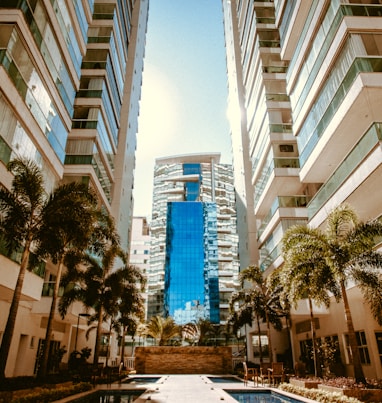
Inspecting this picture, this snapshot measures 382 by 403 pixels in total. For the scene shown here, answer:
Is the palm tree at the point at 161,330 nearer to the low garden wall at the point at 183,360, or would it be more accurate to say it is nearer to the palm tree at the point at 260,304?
the low garden wall at the point at 183,360

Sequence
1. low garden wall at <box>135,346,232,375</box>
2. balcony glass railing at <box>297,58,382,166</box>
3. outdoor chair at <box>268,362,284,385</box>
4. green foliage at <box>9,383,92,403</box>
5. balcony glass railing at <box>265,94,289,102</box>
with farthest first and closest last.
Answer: low garden wall at <box>135,346,232,375</box> < balcony glass railing at <box>265,94,289,102</box> < outdoor chair at <box>268,362,284,385</box> < balcony glass railing at <box>297,58,382,166</box> < green foliage at <box>9,383,92,403</box>

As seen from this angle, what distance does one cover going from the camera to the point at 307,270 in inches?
658

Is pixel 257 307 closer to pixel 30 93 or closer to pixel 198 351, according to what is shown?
pixel 198 351

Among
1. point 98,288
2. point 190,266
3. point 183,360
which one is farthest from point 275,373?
point 190,266

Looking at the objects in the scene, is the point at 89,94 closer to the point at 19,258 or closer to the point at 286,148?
the point at 286,148

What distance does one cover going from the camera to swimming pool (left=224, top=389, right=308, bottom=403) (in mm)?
14406

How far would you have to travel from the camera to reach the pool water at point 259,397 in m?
14.4

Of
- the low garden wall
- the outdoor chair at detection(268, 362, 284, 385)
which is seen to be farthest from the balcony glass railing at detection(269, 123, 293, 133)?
the low garden wall

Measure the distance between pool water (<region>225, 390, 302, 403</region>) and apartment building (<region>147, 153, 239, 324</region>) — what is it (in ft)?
176

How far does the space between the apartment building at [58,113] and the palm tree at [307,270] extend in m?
12.2

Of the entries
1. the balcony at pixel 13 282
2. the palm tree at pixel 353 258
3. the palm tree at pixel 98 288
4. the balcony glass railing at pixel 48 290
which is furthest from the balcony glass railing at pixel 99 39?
the palm tree at pixel 353 258

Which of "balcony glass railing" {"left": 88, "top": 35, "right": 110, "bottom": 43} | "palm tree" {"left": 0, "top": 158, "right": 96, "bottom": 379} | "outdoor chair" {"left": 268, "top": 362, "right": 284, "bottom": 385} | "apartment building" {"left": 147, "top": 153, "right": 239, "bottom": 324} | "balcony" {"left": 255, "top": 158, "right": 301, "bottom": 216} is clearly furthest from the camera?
"apartment building" {"left": 147, "top": 153, "right": 239, "bottom": 324}

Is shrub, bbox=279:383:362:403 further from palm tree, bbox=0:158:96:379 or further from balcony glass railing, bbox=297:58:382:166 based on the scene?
balcony glass railing, bbox=297:58:382:166

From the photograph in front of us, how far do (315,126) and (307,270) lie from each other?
9373 mm
